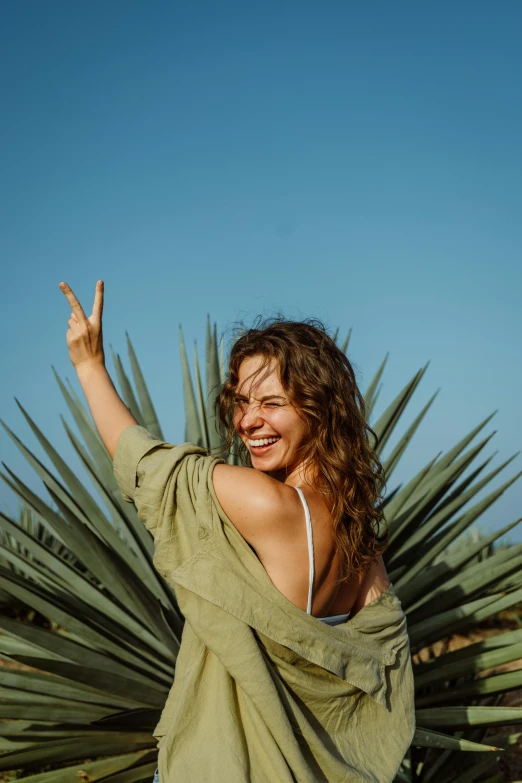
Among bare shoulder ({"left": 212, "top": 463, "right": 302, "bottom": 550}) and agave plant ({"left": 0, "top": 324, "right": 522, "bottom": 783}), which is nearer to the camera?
bare shoulder ({"left": 212, "top": 463, "right": 302, "bottom": 550})

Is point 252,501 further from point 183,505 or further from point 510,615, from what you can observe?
point 510,615

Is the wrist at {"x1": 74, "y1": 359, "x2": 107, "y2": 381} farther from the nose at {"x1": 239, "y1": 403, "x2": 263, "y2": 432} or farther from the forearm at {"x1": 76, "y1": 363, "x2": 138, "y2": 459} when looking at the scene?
the nose at {"x1": 239, "y1": 403, "x2": 263, "y2": 432}

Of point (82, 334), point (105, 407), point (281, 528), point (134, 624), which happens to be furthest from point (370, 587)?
point (134, 624)

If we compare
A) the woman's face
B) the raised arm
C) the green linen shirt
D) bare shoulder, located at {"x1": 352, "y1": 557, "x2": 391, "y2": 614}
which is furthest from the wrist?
bare shoulder, located at {"x1": 352, "y1": 557, "x2": 391, "y2": 614}

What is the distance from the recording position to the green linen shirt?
4.64 feet

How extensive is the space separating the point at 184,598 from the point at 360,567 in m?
0.43

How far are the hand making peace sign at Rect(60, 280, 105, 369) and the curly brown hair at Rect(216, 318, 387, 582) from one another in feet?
1.12

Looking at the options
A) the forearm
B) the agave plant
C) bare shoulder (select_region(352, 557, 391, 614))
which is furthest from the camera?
the agave plant

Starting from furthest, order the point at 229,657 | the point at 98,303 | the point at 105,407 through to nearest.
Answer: the point at 98,303 → the point at 105,407 → the point at 229,657

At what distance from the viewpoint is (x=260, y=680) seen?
1.42 m

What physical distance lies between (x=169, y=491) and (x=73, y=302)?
50 cm

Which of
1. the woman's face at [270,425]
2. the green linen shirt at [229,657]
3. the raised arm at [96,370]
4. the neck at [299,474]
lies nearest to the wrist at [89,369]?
the raised arm at [96,370]

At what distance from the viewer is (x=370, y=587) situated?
1.81 m

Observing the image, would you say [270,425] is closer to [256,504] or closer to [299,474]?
[299,474]
